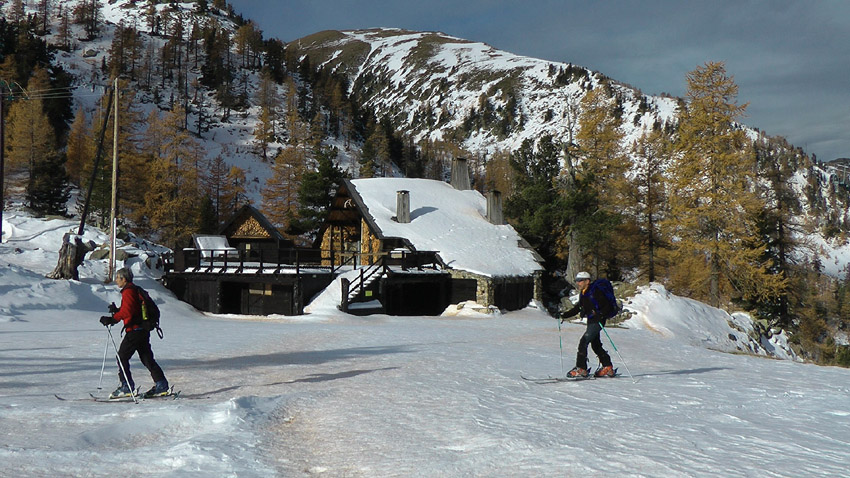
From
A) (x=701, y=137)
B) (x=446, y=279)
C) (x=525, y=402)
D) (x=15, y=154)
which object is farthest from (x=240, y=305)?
(x=15, y=154)

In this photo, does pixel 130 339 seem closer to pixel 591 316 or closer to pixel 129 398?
pixel 129 398

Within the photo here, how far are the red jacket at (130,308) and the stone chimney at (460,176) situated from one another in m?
30.7

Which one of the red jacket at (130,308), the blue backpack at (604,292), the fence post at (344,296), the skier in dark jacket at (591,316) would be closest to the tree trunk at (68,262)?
the fence post at (344,296)

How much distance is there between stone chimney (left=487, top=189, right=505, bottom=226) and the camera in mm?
31969

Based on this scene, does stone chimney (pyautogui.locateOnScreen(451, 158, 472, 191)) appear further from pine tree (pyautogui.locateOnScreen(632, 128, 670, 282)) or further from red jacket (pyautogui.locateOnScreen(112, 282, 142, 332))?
red jacket (pyautogui.locateOnScreen(112, 282, 142, 332))

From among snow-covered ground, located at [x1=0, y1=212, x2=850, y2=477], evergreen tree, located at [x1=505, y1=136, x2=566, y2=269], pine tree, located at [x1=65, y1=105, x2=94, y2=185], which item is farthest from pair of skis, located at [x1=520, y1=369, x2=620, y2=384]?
pine tree, located at [x1=65, y1=105, x2=94, y2=185]

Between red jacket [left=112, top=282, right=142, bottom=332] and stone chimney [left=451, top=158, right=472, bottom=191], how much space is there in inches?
1207

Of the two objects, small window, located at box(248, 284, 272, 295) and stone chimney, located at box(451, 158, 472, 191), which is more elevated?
stone chimney, located at box(451, 158, 472, 191)

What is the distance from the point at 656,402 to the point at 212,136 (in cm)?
→ 8611

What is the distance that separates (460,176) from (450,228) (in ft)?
27.2

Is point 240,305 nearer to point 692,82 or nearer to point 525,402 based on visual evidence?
point 525,402

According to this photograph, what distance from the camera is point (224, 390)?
25.6 ft

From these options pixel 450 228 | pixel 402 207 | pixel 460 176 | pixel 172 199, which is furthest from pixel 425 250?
pixel 172 199

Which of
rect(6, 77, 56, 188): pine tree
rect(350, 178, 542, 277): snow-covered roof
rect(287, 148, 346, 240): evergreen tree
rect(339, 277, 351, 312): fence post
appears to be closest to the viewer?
rect(339, 277, 351, 312): fence post
